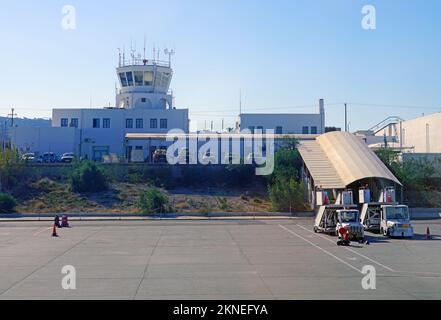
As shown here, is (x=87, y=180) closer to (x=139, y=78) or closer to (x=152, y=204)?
(x=152, y=204)

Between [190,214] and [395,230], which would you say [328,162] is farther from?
[395,230]

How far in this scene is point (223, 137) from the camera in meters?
69.0

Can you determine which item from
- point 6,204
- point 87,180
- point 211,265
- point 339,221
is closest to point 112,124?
point 87,180

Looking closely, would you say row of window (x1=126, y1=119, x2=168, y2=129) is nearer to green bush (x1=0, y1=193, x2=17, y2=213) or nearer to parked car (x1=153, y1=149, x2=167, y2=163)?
parked car (x1=153, y1=149, x2=167, y2=163)

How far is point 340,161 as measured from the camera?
49.4 m

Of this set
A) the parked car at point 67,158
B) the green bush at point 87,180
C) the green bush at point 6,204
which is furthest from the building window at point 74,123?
the green bush at point 6,204

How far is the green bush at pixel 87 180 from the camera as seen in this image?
193 ft

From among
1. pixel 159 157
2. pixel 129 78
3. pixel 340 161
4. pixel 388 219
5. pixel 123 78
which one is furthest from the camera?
pixel 123 78

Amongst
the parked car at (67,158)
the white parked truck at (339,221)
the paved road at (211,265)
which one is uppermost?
the parked car at (67,158)

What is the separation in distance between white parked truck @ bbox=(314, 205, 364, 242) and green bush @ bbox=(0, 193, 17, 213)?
101 feet

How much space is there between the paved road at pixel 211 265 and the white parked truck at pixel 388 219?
1.08 m

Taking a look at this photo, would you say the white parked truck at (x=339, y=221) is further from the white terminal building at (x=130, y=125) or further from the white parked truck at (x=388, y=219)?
the white terminal building at (x=130, y=125)

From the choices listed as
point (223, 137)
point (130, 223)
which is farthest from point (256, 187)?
point (130, 223)

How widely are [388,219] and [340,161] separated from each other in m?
16.3
